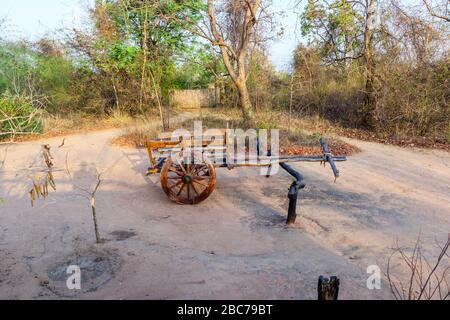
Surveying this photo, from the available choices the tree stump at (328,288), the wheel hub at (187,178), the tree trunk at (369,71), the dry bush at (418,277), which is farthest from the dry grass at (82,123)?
the tree stump at (328,288)

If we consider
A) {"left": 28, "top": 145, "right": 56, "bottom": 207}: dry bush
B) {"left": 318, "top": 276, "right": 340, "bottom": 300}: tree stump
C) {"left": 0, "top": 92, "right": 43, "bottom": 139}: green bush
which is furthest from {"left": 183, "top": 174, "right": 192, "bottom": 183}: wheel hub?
{"left": 318, "top": 276, "right": 340, "bottom": 300}: tree stump

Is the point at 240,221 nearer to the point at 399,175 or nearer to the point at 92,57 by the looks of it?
the point at 399,175

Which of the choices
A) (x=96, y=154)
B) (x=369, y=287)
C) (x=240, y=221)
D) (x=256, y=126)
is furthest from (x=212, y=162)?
(x=256, y=126)

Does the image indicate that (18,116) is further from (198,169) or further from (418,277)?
(418,277)

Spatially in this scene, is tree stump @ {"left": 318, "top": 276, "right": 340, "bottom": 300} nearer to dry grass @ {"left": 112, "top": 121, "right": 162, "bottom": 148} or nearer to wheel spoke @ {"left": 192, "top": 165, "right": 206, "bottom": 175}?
wheel spoke @ {"left": 192, "top": 165, "right": 206, "bottom": 175}

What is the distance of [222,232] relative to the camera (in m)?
4.81

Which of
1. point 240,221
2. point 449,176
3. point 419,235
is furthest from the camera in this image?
point 449,176

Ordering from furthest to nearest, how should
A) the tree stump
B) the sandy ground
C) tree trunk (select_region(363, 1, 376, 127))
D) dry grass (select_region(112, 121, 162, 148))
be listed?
1. tree trunk (select_region(363, 1, 376, 127))
2. dry grass (select_region(112, 121, 162, 148))
3. the sandy ground
4. the tree stump

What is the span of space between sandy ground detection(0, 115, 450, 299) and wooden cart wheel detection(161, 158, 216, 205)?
7.8 inches

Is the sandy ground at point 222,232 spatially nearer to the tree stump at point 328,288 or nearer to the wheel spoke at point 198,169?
the wheel spoke at point 198,169

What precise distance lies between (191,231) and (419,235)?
3.03 meters

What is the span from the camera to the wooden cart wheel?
5559 millimetres

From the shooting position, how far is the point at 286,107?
634 inches

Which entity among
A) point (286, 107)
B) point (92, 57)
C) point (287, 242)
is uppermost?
point (92, 57)
